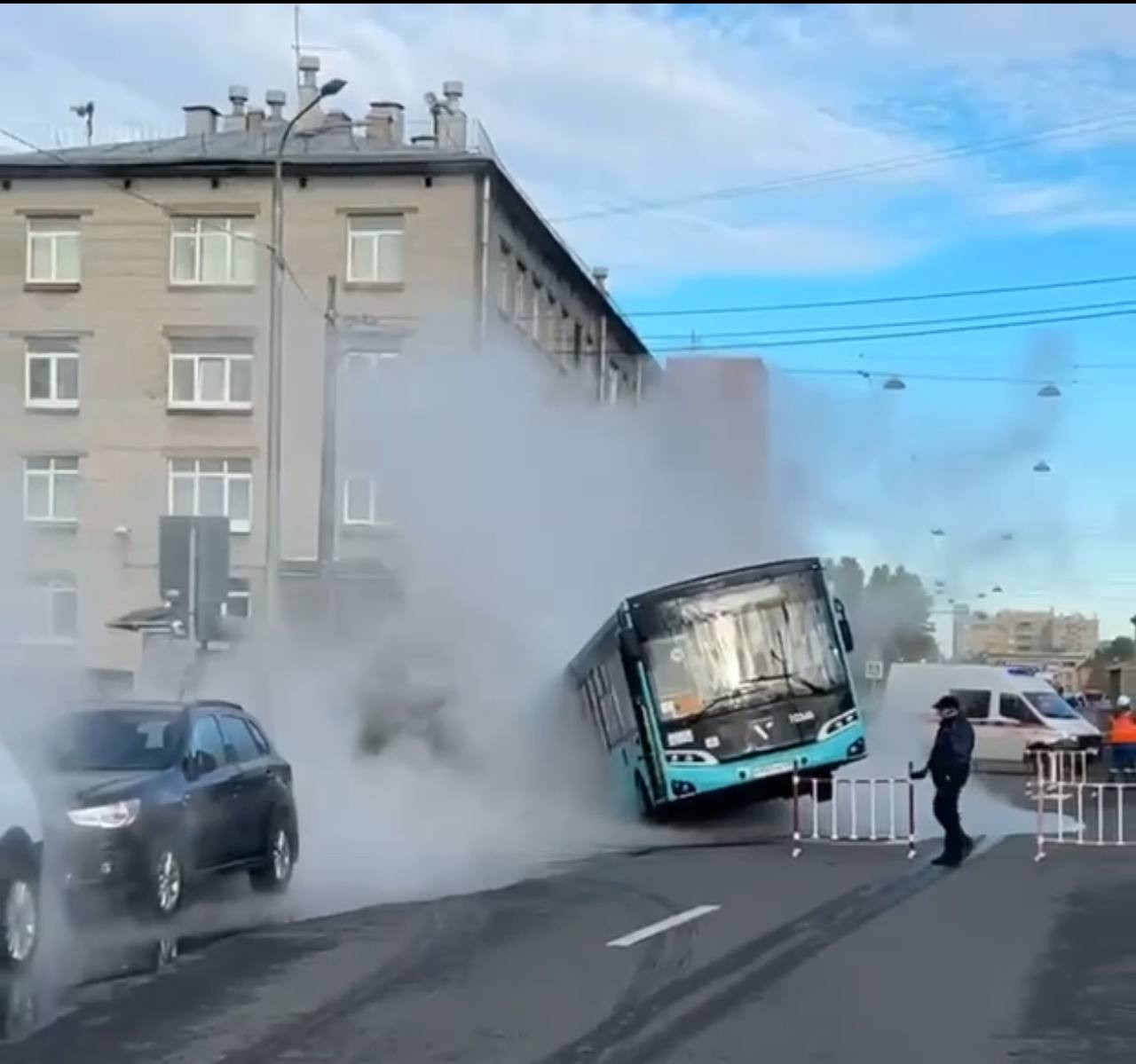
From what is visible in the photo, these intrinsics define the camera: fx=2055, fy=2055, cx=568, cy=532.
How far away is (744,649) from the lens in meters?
22.5

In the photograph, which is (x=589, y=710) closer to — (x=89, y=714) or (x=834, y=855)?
(x=834, y=855)

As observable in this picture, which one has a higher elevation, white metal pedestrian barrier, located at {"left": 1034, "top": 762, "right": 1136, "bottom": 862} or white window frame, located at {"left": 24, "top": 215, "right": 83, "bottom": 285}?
white window frame, located at {"left": 24, "top": 215, "right": 83, "bottom": 285}

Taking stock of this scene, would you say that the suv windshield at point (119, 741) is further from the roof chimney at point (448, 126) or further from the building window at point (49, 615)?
the roof chimney at point (448, 126)

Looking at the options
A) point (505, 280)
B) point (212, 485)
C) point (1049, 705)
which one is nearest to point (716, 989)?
point (1049, 705)

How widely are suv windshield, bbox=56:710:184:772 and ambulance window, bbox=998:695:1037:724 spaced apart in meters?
28.0

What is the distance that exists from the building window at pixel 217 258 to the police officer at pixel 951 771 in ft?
96.8

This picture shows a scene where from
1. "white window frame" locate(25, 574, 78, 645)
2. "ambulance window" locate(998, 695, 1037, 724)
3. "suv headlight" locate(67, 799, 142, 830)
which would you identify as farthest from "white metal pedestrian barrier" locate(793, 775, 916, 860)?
"ambulance window" locate(998, 695, 1037, 724)

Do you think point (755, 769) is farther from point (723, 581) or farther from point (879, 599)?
point (879, 599)

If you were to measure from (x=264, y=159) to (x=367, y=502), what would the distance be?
39.8ft

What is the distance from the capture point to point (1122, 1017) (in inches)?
413

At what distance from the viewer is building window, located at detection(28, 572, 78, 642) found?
19.8m

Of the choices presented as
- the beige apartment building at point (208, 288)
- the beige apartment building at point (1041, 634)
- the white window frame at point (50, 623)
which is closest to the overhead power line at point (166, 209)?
the beige apartment building at point (208, 288)

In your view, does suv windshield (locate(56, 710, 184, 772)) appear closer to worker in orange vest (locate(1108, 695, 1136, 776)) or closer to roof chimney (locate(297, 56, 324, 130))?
worker in orange vest (locate(1108, 695, 1136, 776))

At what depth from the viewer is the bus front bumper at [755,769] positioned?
22266 mm
